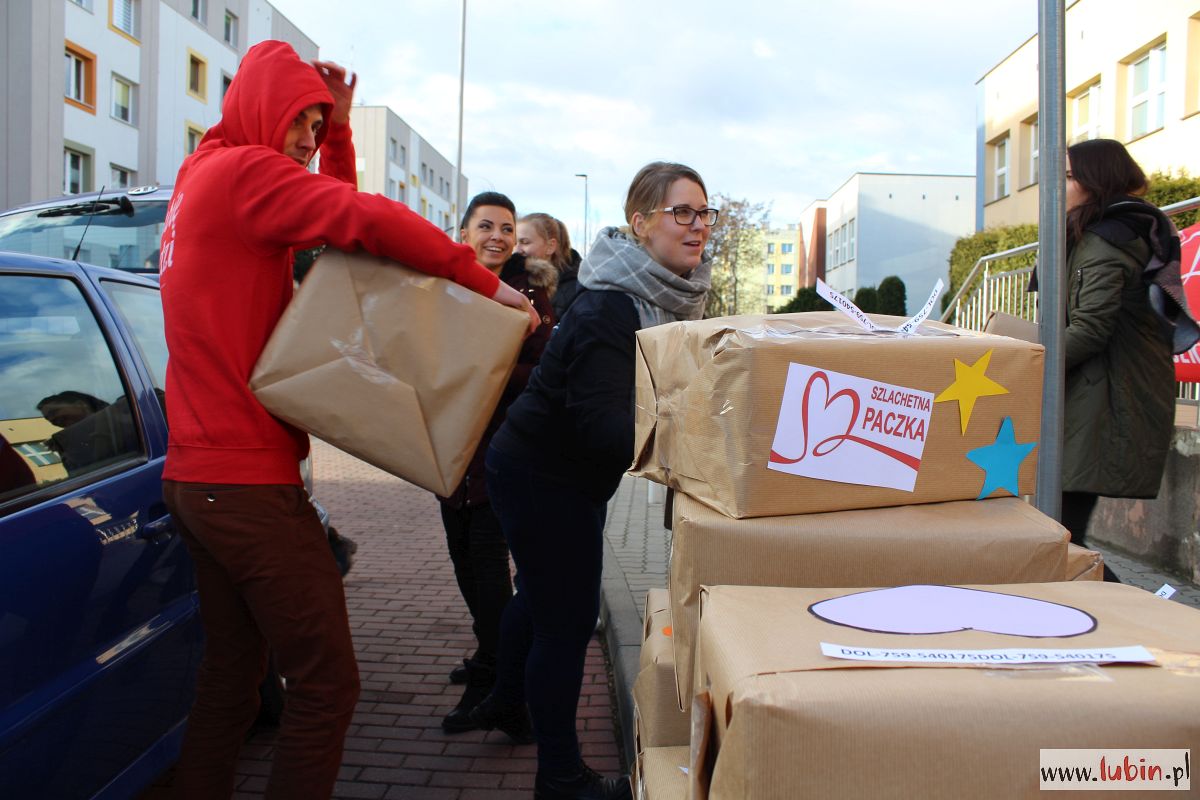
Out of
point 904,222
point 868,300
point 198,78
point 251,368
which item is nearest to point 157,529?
point 251,368

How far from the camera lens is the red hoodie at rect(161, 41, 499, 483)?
1938 millimetres

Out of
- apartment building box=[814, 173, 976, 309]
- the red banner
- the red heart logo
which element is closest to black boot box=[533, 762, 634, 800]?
the red heart logo

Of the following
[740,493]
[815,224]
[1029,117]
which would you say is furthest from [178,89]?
[815,224]

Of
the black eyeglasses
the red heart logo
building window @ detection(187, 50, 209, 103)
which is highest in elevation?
building window @ detection(187, 50, 209, 103)

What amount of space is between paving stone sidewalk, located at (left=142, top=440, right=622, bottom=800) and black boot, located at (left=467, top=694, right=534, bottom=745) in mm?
40

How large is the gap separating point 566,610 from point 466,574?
111 centimetres

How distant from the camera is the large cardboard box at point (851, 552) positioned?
5.32ft

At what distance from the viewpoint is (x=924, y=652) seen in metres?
1.18

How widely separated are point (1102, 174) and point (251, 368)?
2.58 meters

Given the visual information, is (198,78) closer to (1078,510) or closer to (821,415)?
(1078,510)

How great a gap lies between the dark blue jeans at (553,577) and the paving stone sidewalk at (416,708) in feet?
1.62

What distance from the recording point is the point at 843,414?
5.50ft

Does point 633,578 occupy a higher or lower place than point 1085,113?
lower
